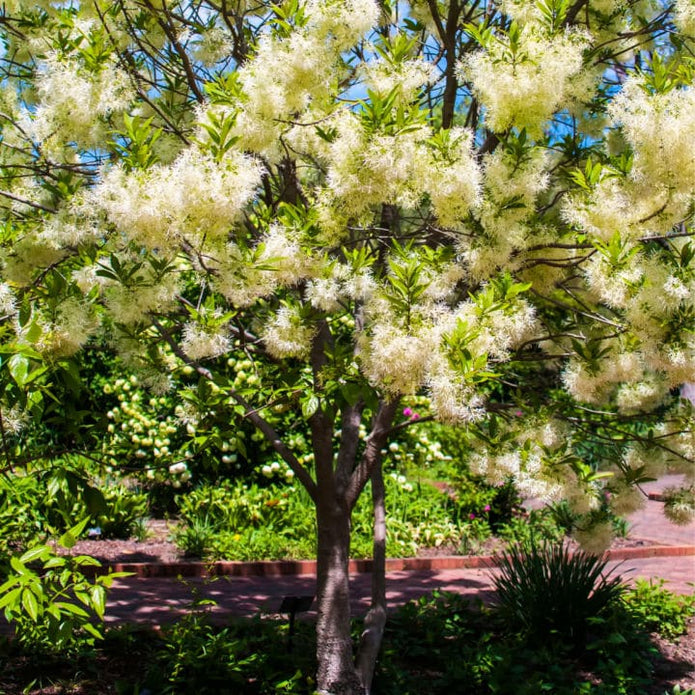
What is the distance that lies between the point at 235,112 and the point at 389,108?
0.65 m

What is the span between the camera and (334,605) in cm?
400

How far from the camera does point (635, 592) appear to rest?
624 centimetres

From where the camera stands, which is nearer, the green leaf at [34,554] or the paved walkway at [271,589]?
the green leaf at [34,554]

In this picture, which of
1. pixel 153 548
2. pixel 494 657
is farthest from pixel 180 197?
pixel 153 548

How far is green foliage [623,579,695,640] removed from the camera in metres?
5.68

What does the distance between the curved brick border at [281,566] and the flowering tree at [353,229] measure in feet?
10.4

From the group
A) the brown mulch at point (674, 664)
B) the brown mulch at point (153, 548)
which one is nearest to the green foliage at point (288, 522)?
the brown mulch at point (153, 548)

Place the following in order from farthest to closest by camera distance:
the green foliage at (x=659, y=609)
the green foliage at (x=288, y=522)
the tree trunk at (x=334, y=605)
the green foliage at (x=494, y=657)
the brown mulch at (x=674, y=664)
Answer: the green foliage at (x=288, y=522) < the green foliage at (x=659, y=609) < the brown mulch at (x=674, y=664) < the green foliage at (x=494, y=657) < the tree trunk at (x=334, y=605)

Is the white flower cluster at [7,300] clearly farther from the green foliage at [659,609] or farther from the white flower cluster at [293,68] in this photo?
the green foliage at [659,609]

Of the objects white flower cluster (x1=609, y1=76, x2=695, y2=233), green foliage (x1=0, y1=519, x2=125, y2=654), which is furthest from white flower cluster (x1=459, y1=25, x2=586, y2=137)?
green foliage (x1=0, y1=519, x2=125, y2=654)

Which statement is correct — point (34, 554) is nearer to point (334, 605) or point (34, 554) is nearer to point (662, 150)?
point (334, 605)

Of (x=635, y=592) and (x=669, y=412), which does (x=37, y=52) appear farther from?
(x=635, y=592)

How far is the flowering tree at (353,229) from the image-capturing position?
2973 mm

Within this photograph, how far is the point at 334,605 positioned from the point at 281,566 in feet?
12.2
